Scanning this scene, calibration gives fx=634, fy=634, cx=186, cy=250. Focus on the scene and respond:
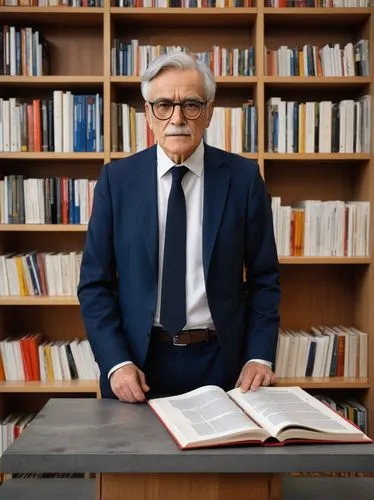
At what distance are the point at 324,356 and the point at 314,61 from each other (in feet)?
5.02

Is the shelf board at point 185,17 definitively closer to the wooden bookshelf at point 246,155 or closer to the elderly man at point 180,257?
the wooden bookshelf at point 246,155

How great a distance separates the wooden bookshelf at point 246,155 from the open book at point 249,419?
184cm

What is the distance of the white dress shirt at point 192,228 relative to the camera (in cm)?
180

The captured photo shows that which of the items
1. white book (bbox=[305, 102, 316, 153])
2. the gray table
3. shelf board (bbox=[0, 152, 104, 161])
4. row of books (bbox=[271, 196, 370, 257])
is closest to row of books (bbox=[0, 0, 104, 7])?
shelf board (bbox=[0, 152, 104, 161])

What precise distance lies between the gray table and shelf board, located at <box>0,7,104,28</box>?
2.43 meters

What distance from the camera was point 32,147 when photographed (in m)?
3.23

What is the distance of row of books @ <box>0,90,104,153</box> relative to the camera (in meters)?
3.21

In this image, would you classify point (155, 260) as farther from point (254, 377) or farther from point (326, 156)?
point (326, 156)

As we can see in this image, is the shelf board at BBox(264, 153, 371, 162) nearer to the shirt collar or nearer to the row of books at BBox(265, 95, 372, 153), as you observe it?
the row of books at BBox(265, 95, 372, 153)

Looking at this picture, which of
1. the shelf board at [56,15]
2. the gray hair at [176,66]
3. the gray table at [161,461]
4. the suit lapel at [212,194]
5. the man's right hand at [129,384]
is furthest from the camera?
the shelf board at [56,15]

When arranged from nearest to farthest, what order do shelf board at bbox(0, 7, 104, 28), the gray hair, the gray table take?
the gray table < the gray hair < shelf board at bbox(0, 7, 104, 28)

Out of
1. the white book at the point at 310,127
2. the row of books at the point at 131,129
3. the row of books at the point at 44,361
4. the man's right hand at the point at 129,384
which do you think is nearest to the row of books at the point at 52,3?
the row of books at the point at 131,129

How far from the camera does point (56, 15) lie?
3.23m

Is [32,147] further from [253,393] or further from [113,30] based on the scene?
[253,393]
